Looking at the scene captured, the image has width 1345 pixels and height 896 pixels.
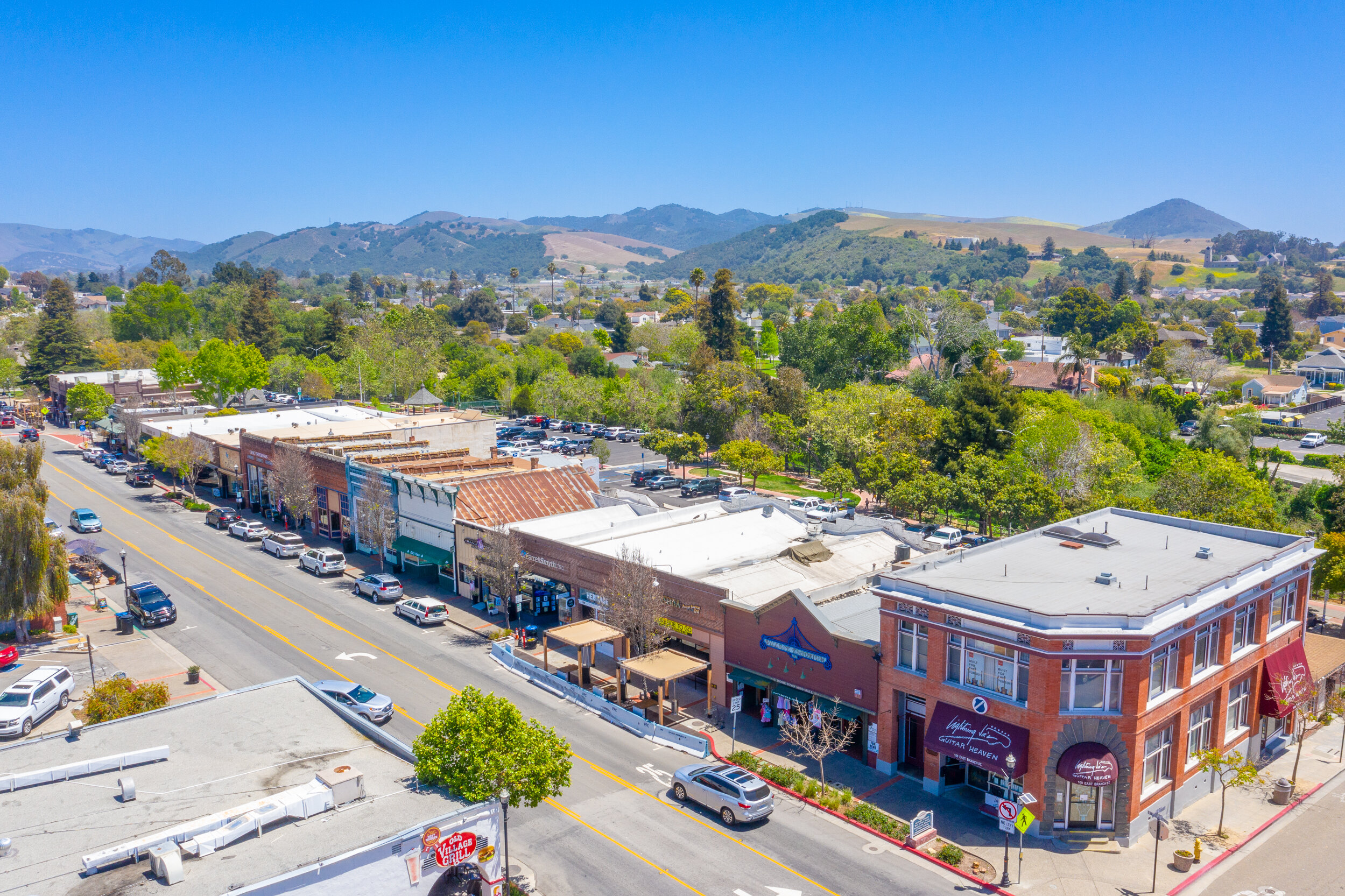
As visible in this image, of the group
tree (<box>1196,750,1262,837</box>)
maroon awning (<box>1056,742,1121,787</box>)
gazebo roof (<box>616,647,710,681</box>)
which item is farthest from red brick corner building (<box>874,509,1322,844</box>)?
gazebo roof (<box>616,647,710,681</box>)

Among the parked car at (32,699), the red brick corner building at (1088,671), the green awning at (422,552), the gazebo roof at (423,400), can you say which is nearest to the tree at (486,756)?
the red brick corner building at (1088,671)

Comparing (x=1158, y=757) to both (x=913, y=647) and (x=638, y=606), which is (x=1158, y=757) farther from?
(x=638, y=606)

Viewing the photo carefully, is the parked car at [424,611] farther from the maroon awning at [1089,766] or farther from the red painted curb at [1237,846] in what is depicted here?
the red painted curb at [1237,846]

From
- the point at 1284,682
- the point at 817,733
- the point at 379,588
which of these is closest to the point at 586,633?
the point at 817,733

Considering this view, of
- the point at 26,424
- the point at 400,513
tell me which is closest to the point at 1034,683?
the point at 400,513

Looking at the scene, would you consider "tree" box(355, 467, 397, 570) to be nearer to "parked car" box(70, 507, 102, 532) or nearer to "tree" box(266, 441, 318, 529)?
"tree" box(266, 441, 318, 529)

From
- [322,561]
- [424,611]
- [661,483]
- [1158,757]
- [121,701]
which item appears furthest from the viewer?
[661,483]
